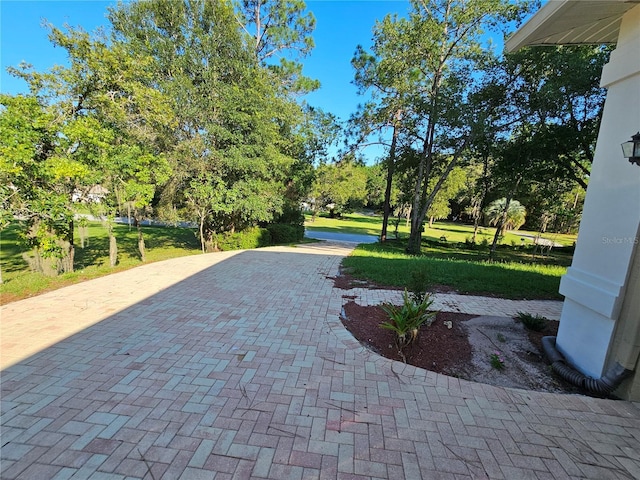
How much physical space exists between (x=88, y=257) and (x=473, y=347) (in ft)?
47.8

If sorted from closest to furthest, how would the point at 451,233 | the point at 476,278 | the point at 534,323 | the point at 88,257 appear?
the point at 534,323, the point at 476,278, the point at 88,257, the point at 451,233

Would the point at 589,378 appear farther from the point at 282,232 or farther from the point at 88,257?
the point at 88,257

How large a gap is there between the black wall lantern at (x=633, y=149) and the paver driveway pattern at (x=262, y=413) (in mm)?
2100

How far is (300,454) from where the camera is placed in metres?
1.83

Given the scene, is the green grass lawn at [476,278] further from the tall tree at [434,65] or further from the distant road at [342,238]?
the distant road at [342,238]

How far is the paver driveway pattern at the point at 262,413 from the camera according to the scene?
69.4 inches

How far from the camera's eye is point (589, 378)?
105 inches

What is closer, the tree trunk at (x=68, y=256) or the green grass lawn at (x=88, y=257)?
the green grass lawn at (x=88, y=257)

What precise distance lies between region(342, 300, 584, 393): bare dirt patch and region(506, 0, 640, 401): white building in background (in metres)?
0.40

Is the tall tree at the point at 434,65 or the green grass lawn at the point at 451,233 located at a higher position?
the tall tree at the point at 434,65

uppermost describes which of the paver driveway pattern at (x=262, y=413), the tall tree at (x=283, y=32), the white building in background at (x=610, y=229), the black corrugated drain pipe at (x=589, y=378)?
the tall tree at (x=283, y=32)

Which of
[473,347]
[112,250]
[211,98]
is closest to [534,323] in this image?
[473,347]

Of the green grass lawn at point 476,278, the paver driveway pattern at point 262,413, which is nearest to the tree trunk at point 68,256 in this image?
the paver driveway pattern at point 262,413

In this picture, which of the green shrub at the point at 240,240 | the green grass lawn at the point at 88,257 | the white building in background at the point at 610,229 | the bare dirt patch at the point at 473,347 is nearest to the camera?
the white building in background at the point at 610,229
